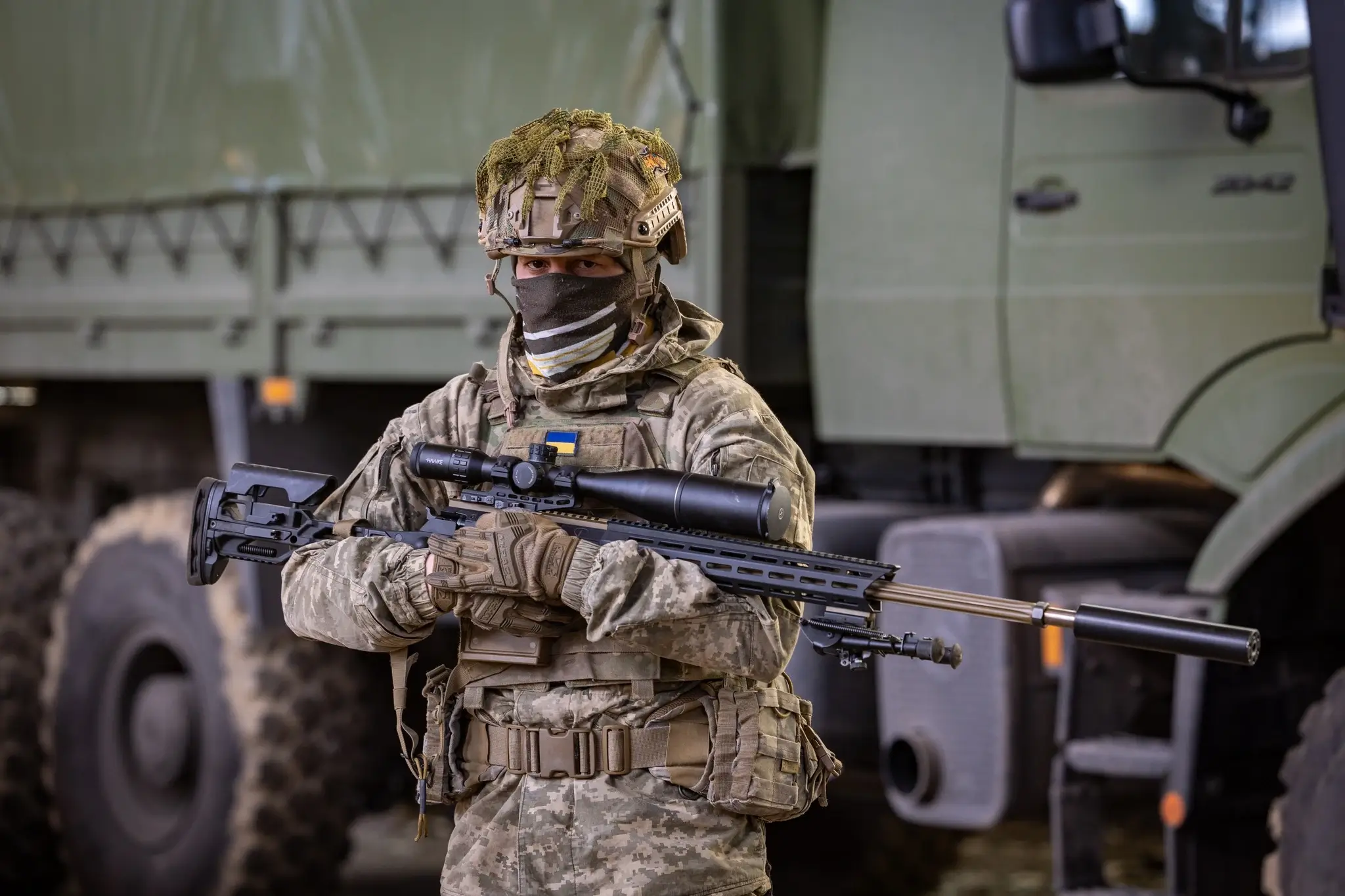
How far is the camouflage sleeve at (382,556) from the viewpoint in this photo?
8.91ft

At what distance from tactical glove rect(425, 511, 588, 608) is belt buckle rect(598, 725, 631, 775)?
0.71 ft

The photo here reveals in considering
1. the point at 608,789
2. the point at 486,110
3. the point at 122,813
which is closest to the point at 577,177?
the point at 608,789

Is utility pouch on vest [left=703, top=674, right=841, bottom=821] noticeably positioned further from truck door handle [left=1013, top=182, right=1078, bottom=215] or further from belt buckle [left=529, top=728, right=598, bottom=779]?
truck door handle [left=1013, top=182, right=1078, bottom=215]

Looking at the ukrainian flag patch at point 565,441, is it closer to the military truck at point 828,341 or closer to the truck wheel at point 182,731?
the military truck at point 828,341

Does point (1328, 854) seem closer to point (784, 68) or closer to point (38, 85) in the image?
point (784, 68)

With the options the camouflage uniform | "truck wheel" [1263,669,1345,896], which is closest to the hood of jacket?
the camouflage uniform

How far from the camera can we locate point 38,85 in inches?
230

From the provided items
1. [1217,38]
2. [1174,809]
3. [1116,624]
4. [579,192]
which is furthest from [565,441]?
[1217,38]

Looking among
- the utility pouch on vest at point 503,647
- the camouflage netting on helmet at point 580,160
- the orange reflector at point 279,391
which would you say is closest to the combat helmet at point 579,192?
the camouflage netting on helmet at point 580,160

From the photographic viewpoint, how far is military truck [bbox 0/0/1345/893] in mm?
3893

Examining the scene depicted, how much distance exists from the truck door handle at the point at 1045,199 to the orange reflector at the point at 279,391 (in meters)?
2.04

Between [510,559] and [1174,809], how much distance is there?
6.05 ft

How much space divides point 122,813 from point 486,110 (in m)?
2.33

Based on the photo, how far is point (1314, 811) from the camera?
3.50m
